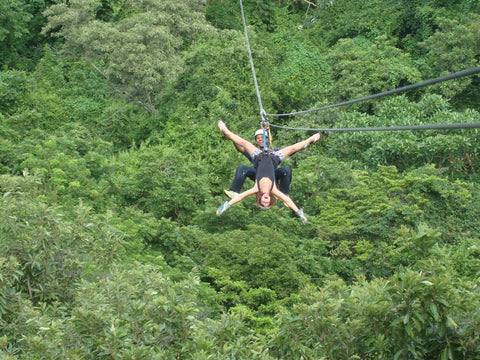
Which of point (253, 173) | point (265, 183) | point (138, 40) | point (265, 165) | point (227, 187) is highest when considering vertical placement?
point (265, 165)

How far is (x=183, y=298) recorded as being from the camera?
5.58 m

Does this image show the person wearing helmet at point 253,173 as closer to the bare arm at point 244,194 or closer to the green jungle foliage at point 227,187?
the bare arm at point 244,194

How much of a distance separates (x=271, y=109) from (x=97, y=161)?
5.94 metres

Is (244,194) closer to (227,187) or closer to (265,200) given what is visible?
(265,200)

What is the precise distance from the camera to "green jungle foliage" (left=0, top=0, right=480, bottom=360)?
4.89 metres

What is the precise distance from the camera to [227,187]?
1442cm

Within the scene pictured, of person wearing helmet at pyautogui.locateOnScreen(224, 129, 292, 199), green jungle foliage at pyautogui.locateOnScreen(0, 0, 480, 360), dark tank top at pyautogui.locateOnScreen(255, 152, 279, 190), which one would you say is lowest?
green jungle foliage at pyautogui.locateOnScreen(0, 0, 480, 360)

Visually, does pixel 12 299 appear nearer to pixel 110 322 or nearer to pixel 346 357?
pixel 110 322

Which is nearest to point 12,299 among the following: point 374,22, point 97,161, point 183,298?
point 183,298

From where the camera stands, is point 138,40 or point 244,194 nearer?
point 244,194

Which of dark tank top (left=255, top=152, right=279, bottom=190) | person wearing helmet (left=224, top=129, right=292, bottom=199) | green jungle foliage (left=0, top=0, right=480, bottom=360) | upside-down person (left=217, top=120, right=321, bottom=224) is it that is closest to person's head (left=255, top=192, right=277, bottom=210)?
upside-down person (left=217, top=120, right=321, bottom=224)

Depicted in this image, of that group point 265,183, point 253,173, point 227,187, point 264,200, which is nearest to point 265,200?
point 264,200

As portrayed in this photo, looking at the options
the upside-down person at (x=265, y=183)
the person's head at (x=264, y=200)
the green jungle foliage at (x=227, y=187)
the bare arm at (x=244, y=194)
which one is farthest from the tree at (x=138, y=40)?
the person's head at (x=264, y=200)

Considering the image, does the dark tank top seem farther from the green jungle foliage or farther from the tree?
the tree
